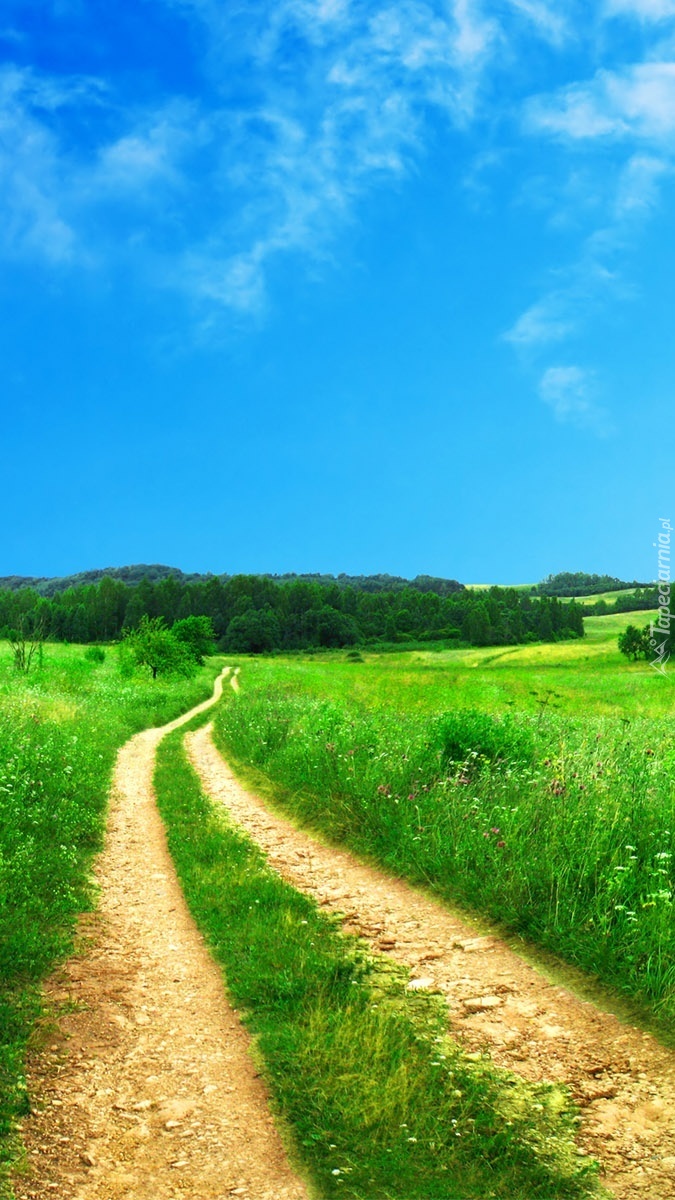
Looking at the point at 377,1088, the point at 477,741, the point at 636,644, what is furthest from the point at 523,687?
the point at 377,1088

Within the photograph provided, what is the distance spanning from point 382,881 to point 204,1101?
505 centimetres

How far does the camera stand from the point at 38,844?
408 inches

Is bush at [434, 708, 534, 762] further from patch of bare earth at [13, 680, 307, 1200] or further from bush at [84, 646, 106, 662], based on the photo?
bush at [84, 646, 106, 662]

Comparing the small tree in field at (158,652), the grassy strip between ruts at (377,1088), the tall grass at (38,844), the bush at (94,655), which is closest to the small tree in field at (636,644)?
the small tree in field at (158,652)

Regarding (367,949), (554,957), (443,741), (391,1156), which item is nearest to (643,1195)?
(391,1156)

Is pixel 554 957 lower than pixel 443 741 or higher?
lower

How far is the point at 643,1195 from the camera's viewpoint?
172 inches

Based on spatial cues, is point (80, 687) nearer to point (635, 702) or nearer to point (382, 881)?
point (635, 702)

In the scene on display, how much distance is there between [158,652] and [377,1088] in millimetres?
52502

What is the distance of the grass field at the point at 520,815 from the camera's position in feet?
24.2

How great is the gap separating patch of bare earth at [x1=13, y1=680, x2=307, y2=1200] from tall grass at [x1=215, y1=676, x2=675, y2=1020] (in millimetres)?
3272

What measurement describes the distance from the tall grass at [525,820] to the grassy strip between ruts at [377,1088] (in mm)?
1755

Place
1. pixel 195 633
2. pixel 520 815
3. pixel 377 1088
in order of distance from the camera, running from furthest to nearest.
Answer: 1. pixel 195 633
2. pixel 520 815
3. pixel 377 1088

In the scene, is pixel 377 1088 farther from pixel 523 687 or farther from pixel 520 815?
pixel 523 687
